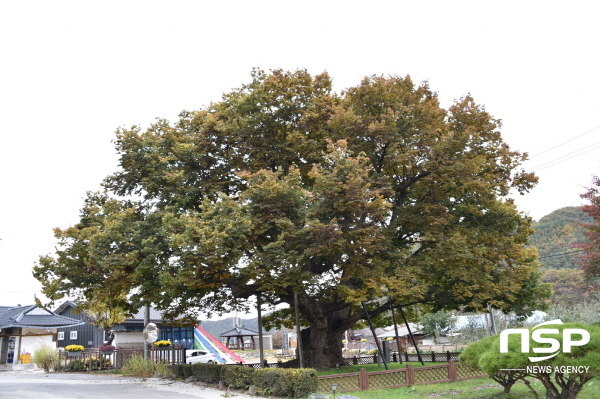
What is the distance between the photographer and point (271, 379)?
50.3ft

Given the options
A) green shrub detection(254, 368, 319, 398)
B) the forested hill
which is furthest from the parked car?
the forested hill

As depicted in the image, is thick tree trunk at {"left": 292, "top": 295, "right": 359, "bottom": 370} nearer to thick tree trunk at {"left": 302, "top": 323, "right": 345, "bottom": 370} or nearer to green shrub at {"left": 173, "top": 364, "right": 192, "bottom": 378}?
thick tree trunk at {"left": 302, "top": 323, "right": 345, "bottom": 370}

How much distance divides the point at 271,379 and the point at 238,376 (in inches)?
81.6

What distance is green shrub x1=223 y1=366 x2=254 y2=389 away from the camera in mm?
16536

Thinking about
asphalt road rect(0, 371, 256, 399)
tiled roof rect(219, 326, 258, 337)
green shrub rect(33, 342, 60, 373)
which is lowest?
asphalt road rect(0, 371, 256, 399)

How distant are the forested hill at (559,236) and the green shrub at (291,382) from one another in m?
42.1

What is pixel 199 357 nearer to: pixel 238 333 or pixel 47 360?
pixel 47 360

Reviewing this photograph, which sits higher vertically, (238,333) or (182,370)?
(238,333)

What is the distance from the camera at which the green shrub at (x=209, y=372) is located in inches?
735

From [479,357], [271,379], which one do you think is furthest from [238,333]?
[479,357]

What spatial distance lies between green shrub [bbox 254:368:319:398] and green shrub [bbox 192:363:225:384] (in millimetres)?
3473

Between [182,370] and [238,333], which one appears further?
[238,333]

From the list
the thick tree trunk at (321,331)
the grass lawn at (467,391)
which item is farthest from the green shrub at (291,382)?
the thick tree trunk at (321,331)

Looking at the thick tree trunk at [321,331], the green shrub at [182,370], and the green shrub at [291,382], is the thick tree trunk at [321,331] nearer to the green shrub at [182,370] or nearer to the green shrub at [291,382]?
the green shrub at [182,370]
